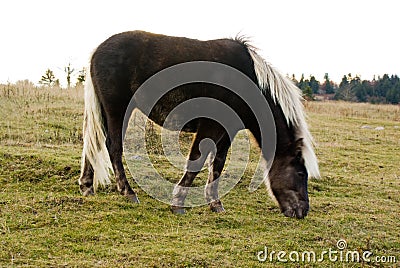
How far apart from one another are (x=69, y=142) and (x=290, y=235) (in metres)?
6.54

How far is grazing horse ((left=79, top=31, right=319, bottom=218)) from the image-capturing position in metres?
5.28

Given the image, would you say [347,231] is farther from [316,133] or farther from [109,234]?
[316,133]

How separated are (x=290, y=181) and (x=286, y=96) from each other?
1140 mm

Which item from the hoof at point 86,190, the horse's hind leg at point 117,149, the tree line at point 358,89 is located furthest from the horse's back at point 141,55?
the tree line at point 358,89

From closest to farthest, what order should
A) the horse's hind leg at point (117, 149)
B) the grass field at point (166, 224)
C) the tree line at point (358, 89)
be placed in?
the grass field at point (166, 224)
the horse's hind leg at point (117, 149)
the tree line at point (358, 89)

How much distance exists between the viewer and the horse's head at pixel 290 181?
17.4ft

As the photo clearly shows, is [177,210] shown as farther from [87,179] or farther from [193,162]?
[87,179]

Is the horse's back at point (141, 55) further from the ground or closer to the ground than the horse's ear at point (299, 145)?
further from the ground

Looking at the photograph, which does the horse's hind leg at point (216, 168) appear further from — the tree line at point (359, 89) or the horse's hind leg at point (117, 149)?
the tree line at point (359, 89)

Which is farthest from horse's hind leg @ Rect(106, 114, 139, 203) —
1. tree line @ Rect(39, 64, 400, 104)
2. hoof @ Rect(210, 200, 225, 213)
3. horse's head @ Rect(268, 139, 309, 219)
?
tree line @ Rect(39, 64, 400, 104)

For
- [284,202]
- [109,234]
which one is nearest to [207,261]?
[109,234]

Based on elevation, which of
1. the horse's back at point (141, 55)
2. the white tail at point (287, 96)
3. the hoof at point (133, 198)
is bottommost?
the hoof at point (133, 198)

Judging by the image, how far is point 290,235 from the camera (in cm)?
457

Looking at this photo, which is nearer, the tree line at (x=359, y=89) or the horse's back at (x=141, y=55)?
the horse's back at (x=141, y=55)
